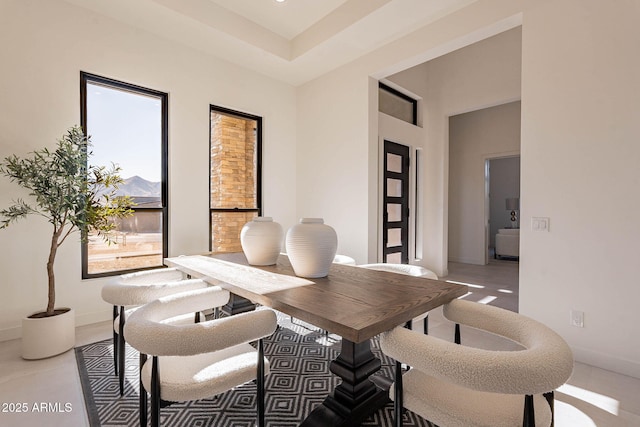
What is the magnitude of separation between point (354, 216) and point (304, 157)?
4.38 ft

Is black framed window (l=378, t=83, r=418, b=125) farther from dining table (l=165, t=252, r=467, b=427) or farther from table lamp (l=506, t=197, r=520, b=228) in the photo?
table lamp (l=506, t=197, r=520, b=228)

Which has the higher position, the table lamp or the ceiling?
the ceiling

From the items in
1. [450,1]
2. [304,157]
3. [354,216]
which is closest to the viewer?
[450,1]

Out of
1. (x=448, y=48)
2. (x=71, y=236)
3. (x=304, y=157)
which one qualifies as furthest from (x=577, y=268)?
(x=71, y=236)

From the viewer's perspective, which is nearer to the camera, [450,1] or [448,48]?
[450,1]

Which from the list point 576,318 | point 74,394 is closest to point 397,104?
point 576,318

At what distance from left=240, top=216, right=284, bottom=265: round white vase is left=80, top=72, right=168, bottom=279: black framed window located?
186cm

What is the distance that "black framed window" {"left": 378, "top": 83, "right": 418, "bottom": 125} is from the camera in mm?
4582

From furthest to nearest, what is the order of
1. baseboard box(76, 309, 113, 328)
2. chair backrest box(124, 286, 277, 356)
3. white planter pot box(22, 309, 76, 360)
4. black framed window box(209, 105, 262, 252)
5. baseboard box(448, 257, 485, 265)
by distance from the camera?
baseboard box(448, 257, 485, 265)
black framed window box(209, 105, 262, 252)
baseboard box(76, 309, 113, 328)
white planter pot box(22, 309, 76, 360)
chair backrest box(124, 286, 277, 356)

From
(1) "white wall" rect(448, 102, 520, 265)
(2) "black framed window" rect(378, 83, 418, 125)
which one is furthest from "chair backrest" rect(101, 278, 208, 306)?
(1) "white wall" rect(448, 102, 520, 265)

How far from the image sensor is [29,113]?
2.75 meters

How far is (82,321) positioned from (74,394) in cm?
138

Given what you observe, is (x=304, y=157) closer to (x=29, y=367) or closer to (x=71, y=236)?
(x=71, y=236)

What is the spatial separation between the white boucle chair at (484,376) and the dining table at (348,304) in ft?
0.49
